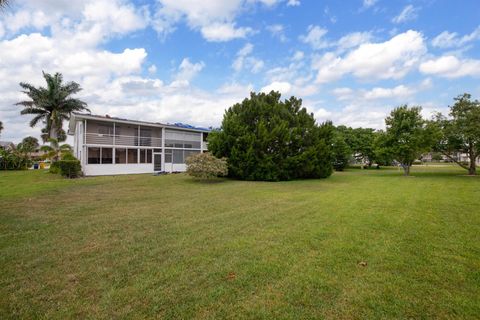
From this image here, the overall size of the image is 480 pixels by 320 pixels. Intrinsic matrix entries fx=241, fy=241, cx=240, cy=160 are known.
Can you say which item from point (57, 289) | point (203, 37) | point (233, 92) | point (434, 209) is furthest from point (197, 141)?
point (57, 289)

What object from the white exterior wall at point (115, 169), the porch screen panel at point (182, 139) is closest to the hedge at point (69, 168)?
the white exterior wall at point (115, 169)

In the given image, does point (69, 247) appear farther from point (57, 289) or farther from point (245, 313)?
point (245, 313)

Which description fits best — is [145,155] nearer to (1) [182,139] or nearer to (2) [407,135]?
(1) [182,139]

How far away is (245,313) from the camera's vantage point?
2.54 m

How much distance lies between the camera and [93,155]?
2017 cm

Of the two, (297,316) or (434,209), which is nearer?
(297,316)

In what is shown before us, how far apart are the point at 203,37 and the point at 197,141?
42.6 ft

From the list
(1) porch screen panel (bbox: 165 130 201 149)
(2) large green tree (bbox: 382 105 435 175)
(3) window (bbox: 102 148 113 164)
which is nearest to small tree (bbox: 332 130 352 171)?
(2) large green tree (bbox: 382 105 435 175)

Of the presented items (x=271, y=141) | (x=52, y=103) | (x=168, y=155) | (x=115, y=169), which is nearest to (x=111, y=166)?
(x=115, y=169)

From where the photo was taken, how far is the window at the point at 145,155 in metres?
23.2

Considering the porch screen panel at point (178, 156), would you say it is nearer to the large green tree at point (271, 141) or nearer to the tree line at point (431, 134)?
the large green tree at point (271, 141)

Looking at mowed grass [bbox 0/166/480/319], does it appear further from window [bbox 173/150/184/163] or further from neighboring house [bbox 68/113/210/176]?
window [bbox 173/150/184/163]

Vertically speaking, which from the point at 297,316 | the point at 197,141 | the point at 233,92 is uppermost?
the point at 233,92

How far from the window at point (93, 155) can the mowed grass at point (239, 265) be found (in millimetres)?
14390
